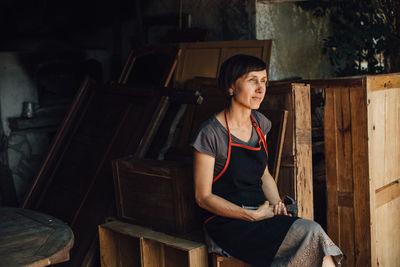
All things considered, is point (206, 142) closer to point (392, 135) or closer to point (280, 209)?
point (280, 209)

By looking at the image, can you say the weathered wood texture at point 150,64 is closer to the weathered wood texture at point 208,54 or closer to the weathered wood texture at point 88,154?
the weathered wood texture at point 208,54

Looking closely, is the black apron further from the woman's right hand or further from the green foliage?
the green foliage

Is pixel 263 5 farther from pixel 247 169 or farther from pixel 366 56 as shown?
pixel 247 169

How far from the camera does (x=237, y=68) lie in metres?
3.10

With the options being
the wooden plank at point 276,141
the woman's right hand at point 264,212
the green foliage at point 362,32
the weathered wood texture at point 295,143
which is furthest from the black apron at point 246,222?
the green foliage at point 362,32

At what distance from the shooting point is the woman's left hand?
3047 millimetres

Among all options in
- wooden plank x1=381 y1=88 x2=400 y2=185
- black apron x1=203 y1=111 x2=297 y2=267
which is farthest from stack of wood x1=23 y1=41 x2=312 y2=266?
wooden plank x1=381 y1=88 x2=400 y2=185

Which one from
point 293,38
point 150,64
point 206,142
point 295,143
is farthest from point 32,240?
point 293,38

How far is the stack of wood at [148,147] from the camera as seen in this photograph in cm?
353

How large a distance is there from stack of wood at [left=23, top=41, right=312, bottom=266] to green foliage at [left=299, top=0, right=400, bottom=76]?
1.19 meters

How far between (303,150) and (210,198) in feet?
3.55

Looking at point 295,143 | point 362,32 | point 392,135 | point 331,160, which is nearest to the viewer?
point 295,143

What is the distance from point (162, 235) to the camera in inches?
135

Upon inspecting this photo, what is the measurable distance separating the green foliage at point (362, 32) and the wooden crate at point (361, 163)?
1.38 meters
